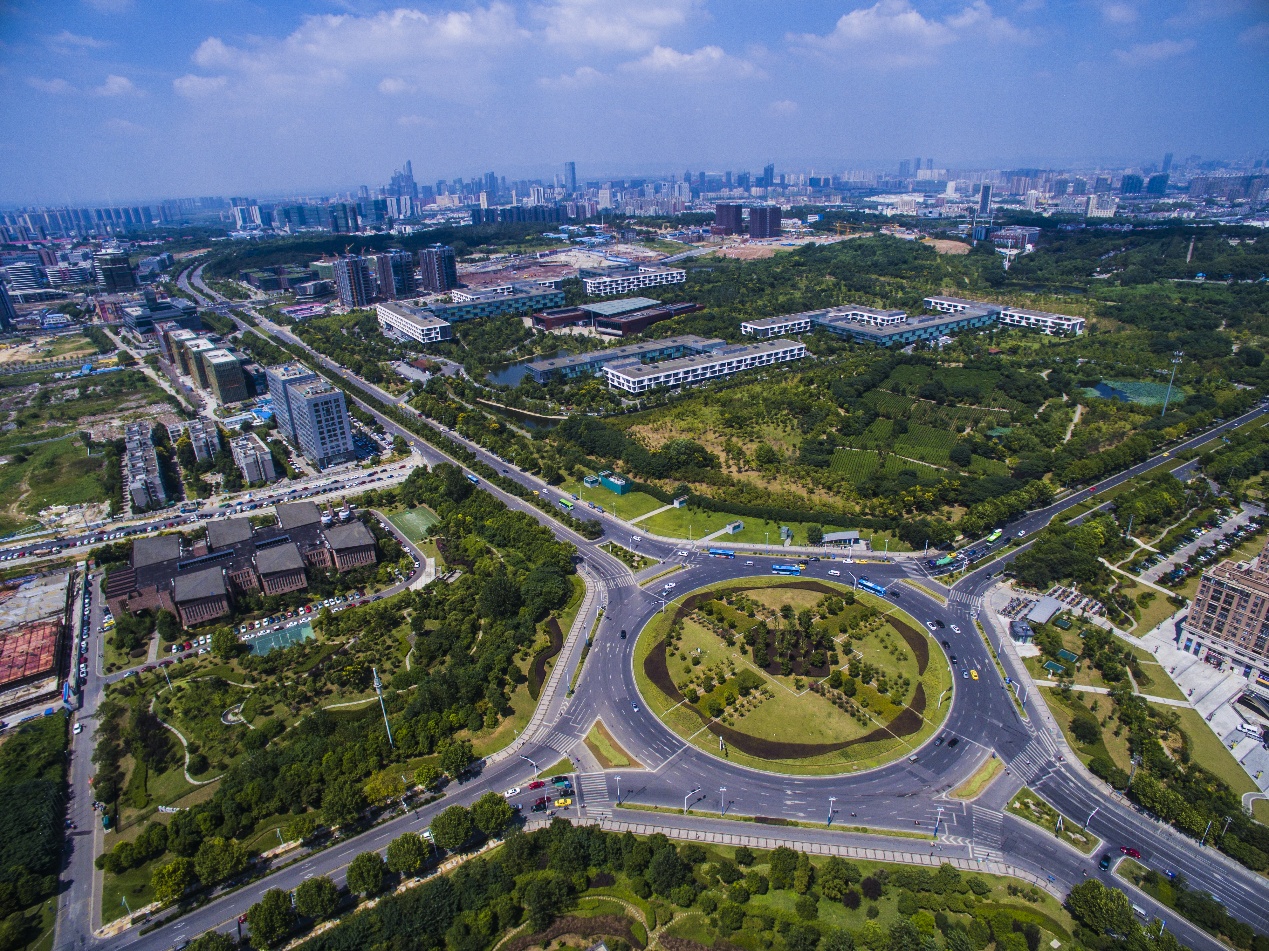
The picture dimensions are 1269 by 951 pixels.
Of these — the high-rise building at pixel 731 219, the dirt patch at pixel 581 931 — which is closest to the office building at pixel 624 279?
the high-rise building at pixel 731 219

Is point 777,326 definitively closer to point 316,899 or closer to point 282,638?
point 282,638

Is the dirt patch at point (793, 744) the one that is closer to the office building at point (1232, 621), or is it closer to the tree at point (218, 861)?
the office building at point (1232, 621)

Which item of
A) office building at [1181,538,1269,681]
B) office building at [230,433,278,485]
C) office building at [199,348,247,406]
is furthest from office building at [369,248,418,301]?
office building at [1181,538,1269,681]

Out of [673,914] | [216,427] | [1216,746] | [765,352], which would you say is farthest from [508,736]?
[765,352]

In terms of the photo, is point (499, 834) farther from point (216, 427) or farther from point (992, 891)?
point (216, 427)

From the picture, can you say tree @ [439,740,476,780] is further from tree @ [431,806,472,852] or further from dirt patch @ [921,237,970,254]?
dirt patch @ [921,237,970,254]
